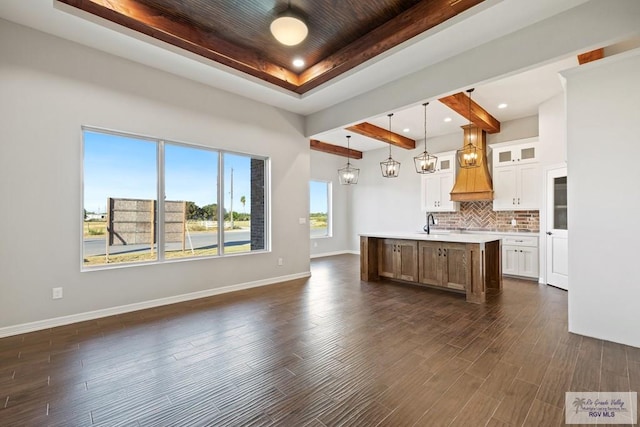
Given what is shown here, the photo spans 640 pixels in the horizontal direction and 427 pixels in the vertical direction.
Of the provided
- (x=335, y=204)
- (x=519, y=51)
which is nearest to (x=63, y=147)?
(x=519, y=51)

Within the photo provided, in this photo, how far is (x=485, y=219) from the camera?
673 centimetres

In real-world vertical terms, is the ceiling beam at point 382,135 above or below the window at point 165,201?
above

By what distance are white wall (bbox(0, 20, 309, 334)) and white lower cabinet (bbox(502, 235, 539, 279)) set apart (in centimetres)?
577

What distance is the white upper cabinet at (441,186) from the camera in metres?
7.08

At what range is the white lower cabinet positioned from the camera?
18.2ft

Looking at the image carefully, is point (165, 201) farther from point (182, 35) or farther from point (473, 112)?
point (473, 112)

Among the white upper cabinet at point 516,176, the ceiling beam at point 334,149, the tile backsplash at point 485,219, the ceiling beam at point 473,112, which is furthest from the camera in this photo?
the ceiling beam at point 334,149

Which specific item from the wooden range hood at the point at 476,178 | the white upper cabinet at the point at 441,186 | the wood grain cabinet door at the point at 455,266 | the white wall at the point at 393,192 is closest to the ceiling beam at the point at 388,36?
the wood grain cabinet door at the point at 455,266

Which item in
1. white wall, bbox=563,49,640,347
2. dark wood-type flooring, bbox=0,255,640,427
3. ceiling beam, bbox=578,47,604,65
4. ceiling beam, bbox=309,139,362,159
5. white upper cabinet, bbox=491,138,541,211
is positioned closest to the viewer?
dark wood-type flooring, bbox=0,255,640,427

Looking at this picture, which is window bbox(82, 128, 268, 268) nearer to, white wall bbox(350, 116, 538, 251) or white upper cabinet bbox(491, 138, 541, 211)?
white wall bbox(350, 116, 538, 251)

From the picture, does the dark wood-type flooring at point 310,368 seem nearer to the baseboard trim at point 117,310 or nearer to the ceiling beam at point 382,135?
the baseboard trim at point 117,310

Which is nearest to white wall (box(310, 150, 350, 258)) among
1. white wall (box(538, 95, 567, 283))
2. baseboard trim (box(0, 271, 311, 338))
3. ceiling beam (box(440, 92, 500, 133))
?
A: baseboard trim (box(0, 271, 311, 338))

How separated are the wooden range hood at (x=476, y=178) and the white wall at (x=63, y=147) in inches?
218

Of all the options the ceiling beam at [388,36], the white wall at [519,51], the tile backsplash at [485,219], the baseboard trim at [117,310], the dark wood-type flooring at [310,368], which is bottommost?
the dark wood-type flooring at [310,368]
